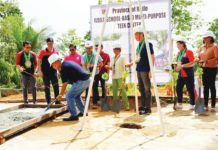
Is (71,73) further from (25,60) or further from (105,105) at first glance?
(25,60)

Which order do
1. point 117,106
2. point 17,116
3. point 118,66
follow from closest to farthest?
point 17,116 < point 117,106 < point 118,66

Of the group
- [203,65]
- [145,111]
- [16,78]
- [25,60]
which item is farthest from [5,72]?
[203,65]

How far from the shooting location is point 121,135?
5.24m

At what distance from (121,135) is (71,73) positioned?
165 centimetres

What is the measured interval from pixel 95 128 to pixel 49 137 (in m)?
0.91

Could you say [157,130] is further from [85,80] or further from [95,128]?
[85,80]

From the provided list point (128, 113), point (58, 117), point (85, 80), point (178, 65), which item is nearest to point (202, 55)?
point (178, 65)

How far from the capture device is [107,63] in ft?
27.2

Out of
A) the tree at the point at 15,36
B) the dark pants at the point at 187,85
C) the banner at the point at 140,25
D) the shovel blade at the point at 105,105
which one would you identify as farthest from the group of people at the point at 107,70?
the tree at the point at 15,36

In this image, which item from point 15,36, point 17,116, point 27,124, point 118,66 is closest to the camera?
point 27,124

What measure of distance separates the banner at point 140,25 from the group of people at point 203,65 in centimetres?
151

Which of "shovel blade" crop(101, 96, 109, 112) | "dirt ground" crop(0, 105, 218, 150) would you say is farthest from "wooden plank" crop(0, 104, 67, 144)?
"shovel blade" crop(101, 96, 109, 112)

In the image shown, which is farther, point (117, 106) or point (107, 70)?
point (107, 70)

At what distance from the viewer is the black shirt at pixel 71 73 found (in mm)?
6164
